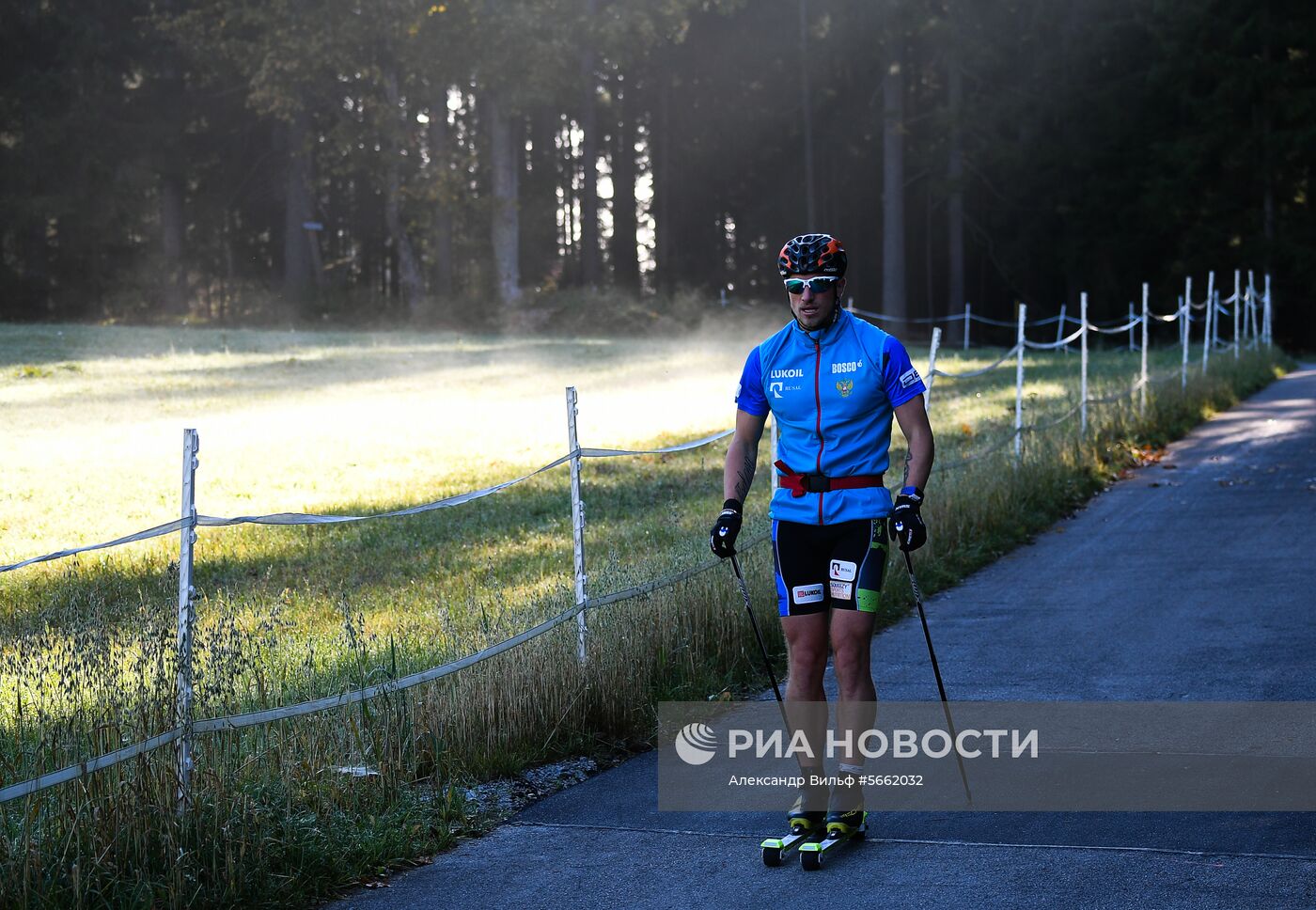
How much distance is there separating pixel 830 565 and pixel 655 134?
64.3 meters

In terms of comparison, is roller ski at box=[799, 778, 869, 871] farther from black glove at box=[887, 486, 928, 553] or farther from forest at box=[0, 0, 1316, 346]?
forest at box=[0, 0, 1316, 346]

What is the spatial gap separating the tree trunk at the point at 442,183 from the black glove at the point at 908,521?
4058 centimetres

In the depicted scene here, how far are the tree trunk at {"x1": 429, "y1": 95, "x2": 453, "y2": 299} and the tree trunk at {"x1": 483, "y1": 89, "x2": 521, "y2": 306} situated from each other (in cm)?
156

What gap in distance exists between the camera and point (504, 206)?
144 ft

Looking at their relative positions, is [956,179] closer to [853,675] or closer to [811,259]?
[811,259]

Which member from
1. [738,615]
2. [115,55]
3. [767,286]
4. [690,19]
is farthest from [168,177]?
[738,615]

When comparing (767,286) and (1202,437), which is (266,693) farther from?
(767,286)

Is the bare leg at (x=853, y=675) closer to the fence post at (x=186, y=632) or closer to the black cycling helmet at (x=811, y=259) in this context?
the black cycling helmet at (x=811, y=259)

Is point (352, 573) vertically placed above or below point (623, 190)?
below

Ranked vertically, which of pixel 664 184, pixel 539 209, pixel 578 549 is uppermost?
pixel 664 184

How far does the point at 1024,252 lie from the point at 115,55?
1288 inches

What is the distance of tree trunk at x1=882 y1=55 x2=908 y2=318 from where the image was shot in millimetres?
45906

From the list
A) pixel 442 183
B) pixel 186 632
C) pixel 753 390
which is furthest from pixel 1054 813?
pixel 442 183

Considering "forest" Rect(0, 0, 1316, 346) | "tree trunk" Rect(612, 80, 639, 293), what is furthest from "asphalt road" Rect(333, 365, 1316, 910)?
→ "tree trunk" Rect(612, 80, 639, 293)
